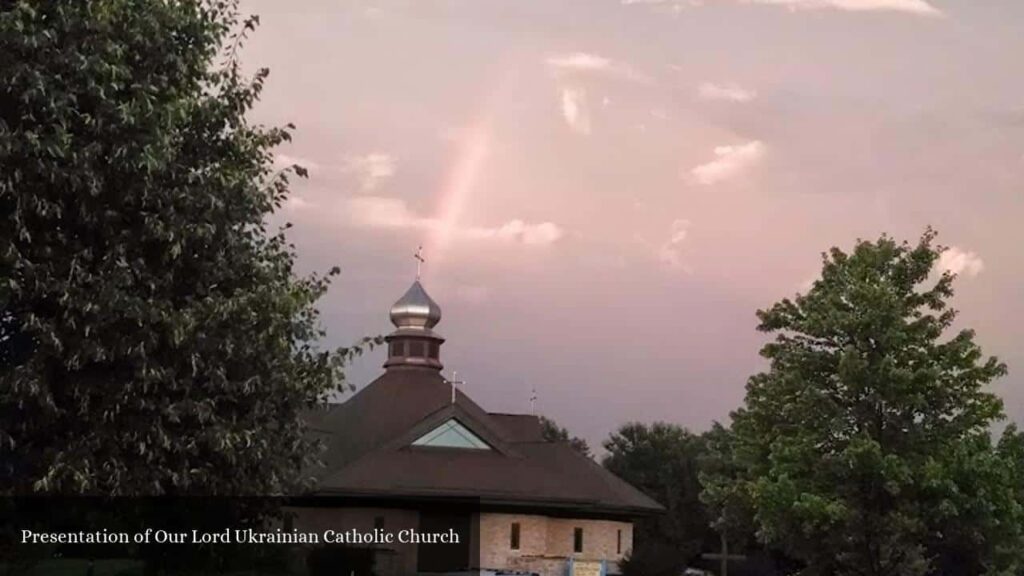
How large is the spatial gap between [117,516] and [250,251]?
4715 mm

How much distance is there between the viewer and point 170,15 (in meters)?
19.1

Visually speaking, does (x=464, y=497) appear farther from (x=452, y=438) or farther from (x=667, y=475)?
(x=667, y=475)

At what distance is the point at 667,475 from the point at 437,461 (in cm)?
3197

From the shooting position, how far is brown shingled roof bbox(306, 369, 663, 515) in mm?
44281

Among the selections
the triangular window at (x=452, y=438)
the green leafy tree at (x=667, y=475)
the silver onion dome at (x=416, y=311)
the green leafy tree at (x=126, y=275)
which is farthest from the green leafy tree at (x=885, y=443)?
the green leafy tree at (x=667, y=475)

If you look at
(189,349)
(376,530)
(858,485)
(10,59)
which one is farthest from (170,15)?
(376,530)

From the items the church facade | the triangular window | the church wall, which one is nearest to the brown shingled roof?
the church facade

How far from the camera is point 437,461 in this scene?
150 feet

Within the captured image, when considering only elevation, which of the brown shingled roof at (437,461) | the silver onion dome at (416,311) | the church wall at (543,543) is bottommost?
the church wall at (543,543)

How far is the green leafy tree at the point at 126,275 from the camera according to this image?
55.4 ft

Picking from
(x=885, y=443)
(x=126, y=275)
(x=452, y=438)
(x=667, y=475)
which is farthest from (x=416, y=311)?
(x=126, y=275)

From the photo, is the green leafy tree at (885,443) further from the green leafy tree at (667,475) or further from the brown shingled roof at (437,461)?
the green leafy tree at (667,475)

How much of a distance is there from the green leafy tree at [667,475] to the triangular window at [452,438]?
19.1 meters

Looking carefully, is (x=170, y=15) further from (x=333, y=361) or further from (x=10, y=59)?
(x=333, y=361)
